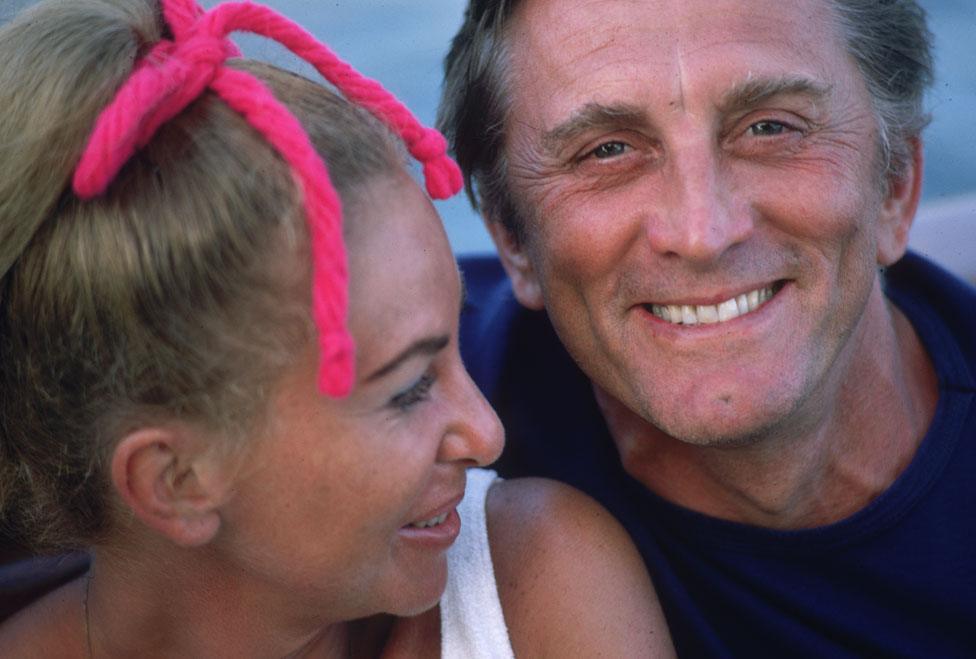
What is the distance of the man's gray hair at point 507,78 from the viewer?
231 centimetres

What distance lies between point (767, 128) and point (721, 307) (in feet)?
1.06

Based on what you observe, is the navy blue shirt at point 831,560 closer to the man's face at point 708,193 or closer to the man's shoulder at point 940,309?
the man's shoulder at point 940,309

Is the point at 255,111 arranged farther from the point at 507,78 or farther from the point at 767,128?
the point at 767,128

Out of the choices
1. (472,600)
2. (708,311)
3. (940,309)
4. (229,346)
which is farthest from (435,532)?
(940,309)

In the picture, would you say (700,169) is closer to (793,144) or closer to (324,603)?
(793,144)

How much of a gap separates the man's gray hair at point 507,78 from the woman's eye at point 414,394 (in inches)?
24.5

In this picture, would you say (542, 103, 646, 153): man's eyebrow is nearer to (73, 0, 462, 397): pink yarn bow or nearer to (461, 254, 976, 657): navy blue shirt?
(73, 0, 462, 397): pink yarn bow

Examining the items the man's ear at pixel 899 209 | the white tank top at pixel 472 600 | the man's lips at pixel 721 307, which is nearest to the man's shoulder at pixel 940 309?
the man's ear at pixel 899 209

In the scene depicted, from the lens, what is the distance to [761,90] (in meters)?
2.09

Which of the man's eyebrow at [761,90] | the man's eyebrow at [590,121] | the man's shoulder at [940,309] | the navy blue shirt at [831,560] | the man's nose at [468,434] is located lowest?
the navy blue shirt at [831,560]

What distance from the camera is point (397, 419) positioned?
181 centimetres

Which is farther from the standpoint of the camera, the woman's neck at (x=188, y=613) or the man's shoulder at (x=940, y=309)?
the man's shoulder at (x=940, y=309)

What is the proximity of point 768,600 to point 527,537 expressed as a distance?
548 mm

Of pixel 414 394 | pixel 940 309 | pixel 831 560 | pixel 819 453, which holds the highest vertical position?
pixel 414 394
